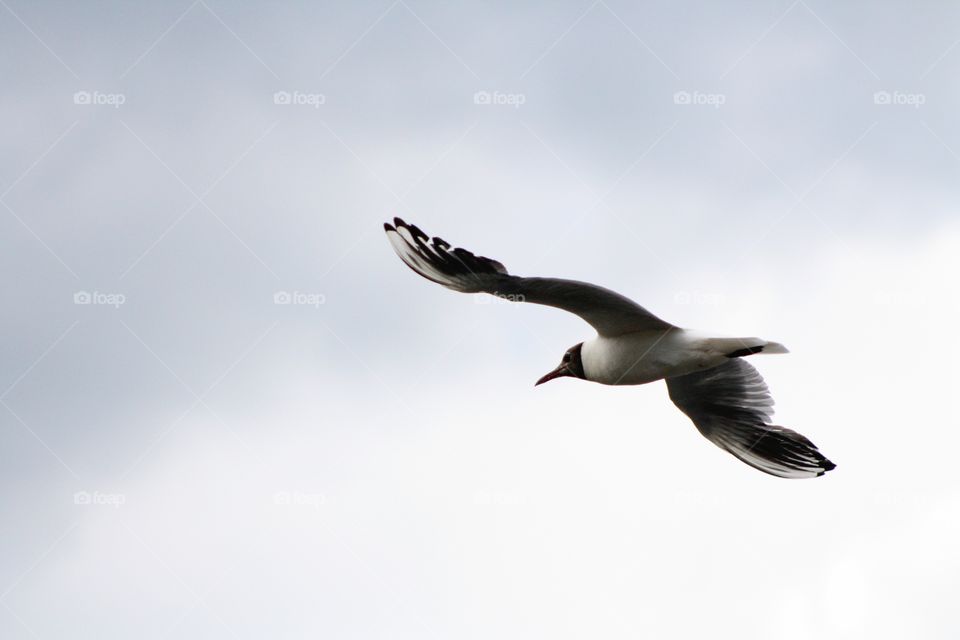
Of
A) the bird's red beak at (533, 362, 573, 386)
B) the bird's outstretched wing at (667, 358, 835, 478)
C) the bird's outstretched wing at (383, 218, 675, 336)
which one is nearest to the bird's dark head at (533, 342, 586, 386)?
the bird's red beak at (533, 362, 573, 386)

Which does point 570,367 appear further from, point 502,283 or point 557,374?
point 502,283

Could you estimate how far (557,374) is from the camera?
37.6 ft

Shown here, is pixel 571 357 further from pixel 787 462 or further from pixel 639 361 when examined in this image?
pixel 787 462

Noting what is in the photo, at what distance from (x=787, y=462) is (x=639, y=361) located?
2.47m

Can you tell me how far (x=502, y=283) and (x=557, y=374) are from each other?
205cm

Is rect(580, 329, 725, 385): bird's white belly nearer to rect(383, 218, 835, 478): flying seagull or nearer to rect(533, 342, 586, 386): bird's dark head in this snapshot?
rect(383, 218, 835, 478): flying seagull

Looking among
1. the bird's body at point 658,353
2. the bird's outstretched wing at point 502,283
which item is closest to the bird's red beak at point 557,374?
the bird's body at point 658,353

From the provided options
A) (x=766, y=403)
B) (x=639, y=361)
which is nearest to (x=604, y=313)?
(x=639, y=361)

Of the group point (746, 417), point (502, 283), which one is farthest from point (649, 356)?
point (746, 417)

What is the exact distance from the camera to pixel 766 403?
38.8 ft

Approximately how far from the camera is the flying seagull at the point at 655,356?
978cm

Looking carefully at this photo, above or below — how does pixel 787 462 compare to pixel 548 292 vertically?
below

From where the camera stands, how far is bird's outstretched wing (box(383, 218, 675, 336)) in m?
9.59

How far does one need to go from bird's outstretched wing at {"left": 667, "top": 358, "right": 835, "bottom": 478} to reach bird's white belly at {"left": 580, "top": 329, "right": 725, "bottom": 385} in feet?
4.17
